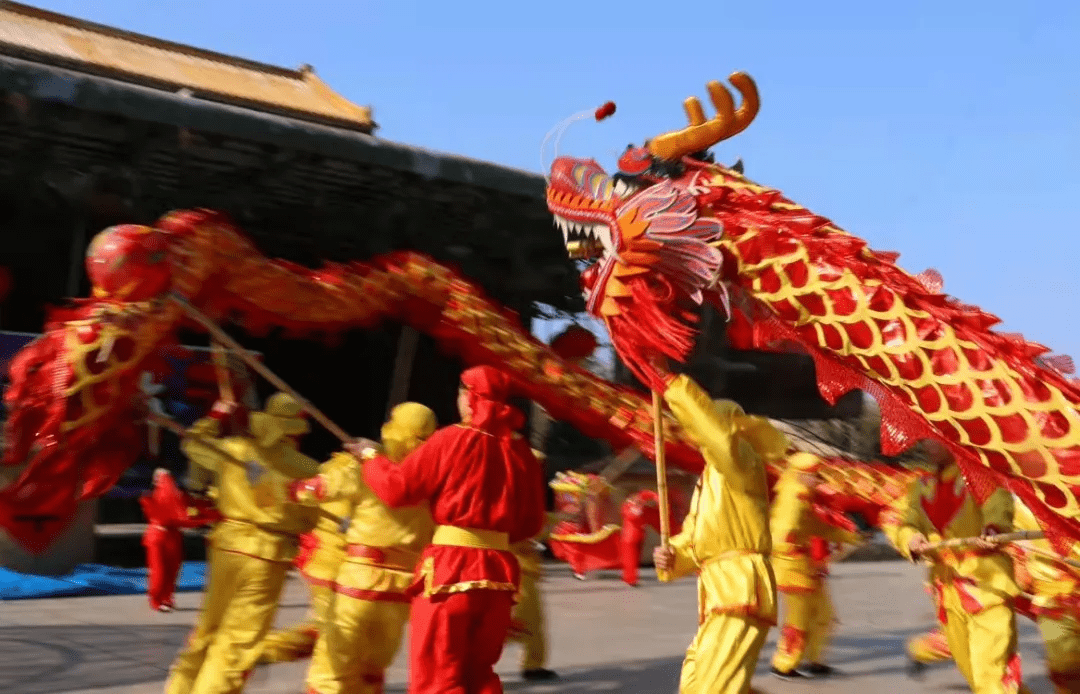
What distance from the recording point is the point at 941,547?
15.6ft

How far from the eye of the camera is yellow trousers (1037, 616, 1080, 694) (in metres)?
5.10

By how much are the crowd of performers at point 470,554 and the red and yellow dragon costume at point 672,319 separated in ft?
1.24

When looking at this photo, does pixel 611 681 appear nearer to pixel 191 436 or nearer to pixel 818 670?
pixel 818 670

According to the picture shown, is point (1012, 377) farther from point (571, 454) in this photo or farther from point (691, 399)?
point (571, 454)

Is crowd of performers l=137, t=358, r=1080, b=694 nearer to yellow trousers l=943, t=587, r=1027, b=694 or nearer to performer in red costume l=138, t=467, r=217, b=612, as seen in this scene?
yellow trousers l=943, t=587, r=1027, b=694

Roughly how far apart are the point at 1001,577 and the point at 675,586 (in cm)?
668

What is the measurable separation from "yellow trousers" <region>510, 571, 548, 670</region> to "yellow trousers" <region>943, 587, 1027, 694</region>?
212 cm

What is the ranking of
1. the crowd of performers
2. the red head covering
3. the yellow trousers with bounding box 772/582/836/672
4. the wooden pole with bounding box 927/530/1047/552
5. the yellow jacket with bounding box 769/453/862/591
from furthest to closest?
A: the yellow trousers with bounding box 772/582/836/672, the yellow jacket with bounding box 769/453/862/591, the wooden pole with bounding box 927/530/1047/552, the red head covering, the crowd of performers

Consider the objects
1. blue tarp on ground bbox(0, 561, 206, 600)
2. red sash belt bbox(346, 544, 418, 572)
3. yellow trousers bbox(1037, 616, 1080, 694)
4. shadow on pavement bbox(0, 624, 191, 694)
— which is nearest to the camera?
red sash belt bbox(346, 544, 418, 572)

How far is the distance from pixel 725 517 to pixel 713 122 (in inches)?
54.2

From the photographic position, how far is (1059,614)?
515 cm

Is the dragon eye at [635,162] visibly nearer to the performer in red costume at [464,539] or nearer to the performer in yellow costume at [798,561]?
the performer in red costume at [464,539]

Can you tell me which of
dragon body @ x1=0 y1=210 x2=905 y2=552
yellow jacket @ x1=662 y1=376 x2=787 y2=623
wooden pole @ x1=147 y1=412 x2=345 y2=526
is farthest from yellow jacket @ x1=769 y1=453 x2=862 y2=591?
wooden pole @ x1=147 y1=412 x2=345 y2=526

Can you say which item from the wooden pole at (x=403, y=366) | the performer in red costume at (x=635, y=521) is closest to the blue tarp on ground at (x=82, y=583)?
the wooden pole at (x=403, y=366)
